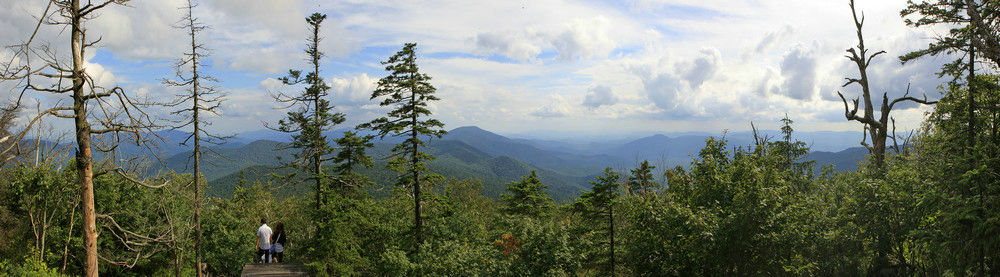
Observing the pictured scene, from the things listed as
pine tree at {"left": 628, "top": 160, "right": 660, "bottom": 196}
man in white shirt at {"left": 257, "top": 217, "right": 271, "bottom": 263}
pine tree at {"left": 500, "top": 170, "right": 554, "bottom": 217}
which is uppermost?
pine tree at {"left": 628, "top": 160, "right": 660, "bottom": 196}

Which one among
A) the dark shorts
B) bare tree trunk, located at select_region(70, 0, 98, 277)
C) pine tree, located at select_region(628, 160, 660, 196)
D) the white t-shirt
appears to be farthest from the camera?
pine tree, located at select_region(628, 160, 660, 196)

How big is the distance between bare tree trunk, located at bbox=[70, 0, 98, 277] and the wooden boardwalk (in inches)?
279

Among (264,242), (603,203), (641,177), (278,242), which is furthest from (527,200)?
(264,242)

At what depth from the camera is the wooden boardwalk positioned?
537 inches

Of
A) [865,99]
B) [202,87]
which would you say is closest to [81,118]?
[202,87]

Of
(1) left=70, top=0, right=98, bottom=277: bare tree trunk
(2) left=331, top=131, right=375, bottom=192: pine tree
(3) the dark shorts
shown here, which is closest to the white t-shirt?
(3) the dark shorts

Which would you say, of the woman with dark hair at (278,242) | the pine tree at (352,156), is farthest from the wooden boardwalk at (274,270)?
the pine tree at (352,156)

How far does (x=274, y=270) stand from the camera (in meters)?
13.9

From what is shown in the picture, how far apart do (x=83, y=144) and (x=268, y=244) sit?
33.1ft

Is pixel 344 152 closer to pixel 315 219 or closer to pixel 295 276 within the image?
pixel 315 219

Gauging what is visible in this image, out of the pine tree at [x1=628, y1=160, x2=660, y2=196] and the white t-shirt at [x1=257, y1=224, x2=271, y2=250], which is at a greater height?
the pine tree at [x1=628, y1=160, x2=660, y2=196]

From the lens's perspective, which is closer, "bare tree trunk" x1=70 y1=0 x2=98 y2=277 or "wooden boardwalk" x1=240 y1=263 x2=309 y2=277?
"bare tree trunk" x1=70 y1=0 x2=98 y2=277

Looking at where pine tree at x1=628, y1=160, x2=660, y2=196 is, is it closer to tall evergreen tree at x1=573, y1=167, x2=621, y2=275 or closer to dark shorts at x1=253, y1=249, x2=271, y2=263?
tall evergreen tree at x1=573, y1=167, x2=621, y2=275

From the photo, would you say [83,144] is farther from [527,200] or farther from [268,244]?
[527,200]
